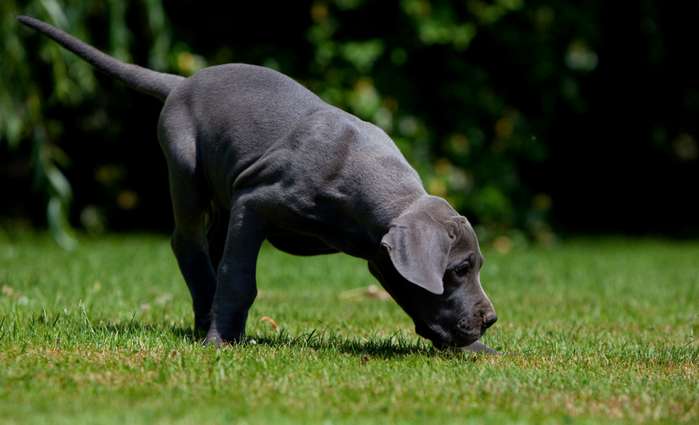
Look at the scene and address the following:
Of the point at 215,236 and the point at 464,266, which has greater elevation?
the point at 464,266

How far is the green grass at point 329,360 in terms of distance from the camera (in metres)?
3.45

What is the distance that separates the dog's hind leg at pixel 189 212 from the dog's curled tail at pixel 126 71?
0.30 meters

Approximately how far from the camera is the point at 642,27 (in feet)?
41.5

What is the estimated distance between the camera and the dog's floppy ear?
417cm

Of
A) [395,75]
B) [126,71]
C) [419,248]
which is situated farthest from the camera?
[395,75]

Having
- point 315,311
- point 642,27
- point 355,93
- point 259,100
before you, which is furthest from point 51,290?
point 642,27

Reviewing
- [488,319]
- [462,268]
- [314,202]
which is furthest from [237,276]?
[488,319]

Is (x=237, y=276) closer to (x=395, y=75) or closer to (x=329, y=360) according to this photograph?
(x=329, y=360)

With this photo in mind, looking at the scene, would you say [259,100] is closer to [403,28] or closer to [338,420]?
[338,420]

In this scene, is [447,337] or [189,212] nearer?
[447,337]

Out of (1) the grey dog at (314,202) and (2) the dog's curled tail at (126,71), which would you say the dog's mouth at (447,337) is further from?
(2) the dog's curled tail at (126,71)

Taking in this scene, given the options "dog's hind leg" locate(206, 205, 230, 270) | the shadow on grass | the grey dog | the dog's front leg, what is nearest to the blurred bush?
"dog's hind leg" locate(206, 205, 230, 270)

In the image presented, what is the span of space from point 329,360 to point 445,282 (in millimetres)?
576

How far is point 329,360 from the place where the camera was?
4.26 meters
